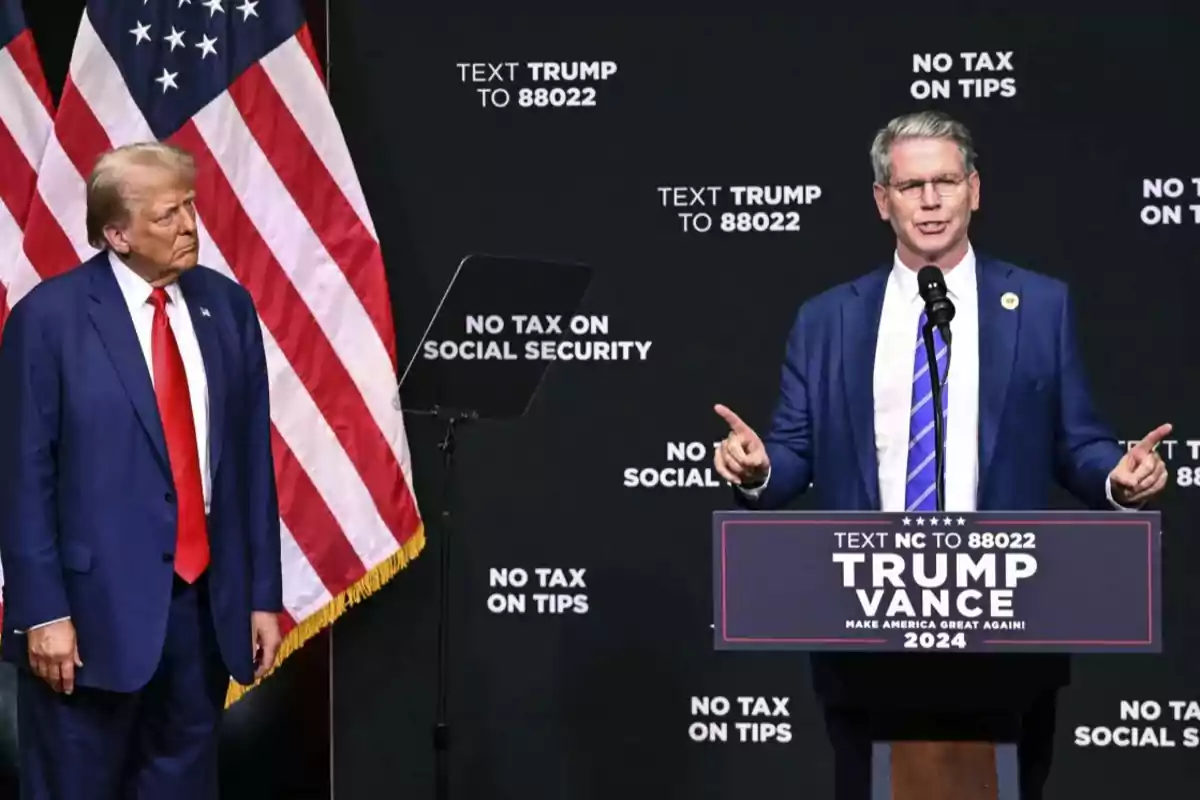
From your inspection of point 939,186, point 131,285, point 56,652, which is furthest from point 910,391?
point 56,652

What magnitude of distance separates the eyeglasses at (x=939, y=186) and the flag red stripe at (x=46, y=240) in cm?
222

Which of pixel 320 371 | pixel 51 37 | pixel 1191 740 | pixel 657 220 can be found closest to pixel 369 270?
pixel 320 371

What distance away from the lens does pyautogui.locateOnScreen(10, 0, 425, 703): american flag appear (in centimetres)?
412

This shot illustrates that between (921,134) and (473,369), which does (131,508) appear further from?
(921,134)

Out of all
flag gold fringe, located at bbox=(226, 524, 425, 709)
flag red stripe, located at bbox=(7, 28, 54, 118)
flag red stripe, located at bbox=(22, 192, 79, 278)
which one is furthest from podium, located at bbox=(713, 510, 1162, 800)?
flag red stripe, located at bbox=(7, 28, 54, 118)

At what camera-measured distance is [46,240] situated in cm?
402

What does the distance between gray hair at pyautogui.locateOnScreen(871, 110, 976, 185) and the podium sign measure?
2.58 ft

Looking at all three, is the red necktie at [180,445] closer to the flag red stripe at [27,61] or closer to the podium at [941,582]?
the podium at [941,582]

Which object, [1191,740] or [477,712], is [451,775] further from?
[1191,740]

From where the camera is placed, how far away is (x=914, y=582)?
7.80ft

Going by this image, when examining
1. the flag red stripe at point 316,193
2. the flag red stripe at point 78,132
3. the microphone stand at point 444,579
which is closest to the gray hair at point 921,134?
the microphone stand at point 444,579

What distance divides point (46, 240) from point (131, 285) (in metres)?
1.13

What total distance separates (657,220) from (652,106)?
0.31 m

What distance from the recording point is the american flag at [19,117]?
13.6ft
